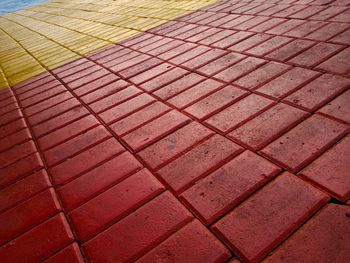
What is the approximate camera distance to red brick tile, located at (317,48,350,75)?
78.5 inches

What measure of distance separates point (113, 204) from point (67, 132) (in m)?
0.92

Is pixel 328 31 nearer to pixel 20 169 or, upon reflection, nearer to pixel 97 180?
pixel 97 180

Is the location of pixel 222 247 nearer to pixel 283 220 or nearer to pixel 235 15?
pixel 283 220

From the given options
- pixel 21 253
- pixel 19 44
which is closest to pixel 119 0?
pixel 19 44

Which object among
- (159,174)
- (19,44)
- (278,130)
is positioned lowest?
(19,44)

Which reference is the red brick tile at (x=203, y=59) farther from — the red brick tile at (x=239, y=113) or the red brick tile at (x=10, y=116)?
the red brick tile at (x=10, y=116)

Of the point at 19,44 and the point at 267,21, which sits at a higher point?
the point at 267,21

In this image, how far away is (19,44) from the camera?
528cm

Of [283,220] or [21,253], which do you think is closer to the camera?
[283,220]

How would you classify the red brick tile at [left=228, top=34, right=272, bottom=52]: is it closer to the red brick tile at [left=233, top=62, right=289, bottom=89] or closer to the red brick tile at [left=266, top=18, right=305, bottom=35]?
the red brick tile at [left=266, top=18, right=305, bottom=35]

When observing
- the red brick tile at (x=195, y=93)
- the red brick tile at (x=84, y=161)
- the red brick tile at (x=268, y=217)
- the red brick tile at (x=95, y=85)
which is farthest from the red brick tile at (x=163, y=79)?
the red brick tile at (x=268, y=217)

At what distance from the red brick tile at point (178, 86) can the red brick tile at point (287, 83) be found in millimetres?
556

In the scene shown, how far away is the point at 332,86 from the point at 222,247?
4.24ft

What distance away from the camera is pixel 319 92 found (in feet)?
6.05
